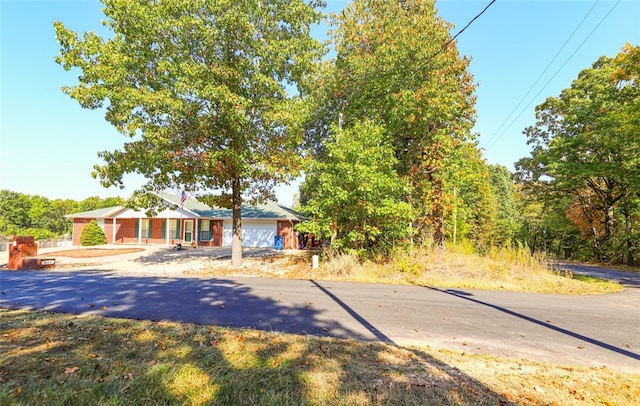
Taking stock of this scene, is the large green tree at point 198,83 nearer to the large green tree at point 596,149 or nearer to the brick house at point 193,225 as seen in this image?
the brick house at point 193,225

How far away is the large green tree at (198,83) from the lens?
1088 cm

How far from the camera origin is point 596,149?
741 inches

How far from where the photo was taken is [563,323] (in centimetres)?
571

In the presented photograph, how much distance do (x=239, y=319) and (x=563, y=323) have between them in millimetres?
5895

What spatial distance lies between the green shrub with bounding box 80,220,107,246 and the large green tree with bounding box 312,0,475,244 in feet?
76.3

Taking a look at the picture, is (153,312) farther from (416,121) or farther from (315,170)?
(416,121)

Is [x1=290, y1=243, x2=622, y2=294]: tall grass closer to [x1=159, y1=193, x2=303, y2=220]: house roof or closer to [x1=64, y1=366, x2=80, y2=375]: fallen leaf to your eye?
[x1=64, y1=366, x2=80, y2=375]: fallen leaf

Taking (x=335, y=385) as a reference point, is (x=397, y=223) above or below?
above

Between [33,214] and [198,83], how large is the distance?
158ft

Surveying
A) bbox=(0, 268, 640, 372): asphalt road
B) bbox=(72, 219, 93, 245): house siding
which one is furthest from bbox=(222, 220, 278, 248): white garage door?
bbox=(0, 268, 640, 372): asphalt road

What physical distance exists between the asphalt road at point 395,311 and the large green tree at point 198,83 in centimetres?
513

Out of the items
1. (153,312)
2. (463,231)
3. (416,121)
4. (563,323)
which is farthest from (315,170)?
(463,231)

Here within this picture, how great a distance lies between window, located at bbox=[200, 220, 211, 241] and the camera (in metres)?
26.8

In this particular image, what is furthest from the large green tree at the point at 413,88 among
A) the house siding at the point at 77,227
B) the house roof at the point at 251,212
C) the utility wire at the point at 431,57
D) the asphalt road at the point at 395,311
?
the house siding at the point at 77,227
